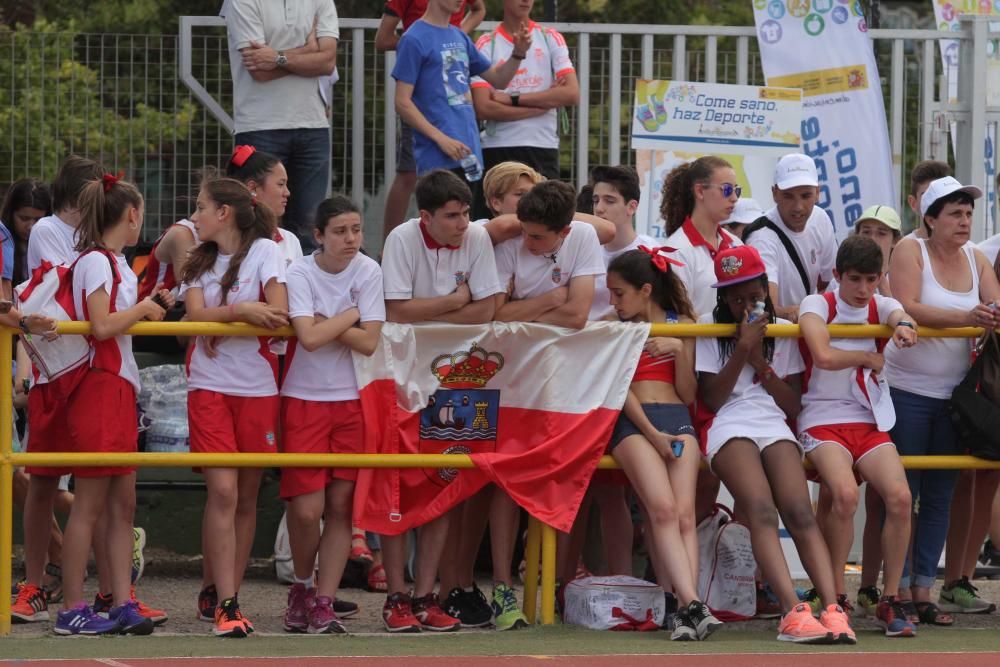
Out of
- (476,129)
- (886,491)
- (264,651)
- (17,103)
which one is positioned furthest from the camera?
(17,103)

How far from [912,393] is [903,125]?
3.69 metres

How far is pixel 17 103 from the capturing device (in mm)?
10484

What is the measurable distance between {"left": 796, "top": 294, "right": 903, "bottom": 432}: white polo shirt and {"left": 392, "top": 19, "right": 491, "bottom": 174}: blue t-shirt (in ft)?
8.86

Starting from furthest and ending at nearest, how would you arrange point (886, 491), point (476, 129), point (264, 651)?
1. point (476, 129)
2. point (886, 491)
3. point (264, 651)

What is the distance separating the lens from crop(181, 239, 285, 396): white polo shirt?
7184mm

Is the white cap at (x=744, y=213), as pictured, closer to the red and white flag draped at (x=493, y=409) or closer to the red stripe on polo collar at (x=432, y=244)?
the red and white flag draped at (x=493, y=409)

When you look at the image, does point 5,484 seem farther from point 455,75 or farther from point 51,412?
point 455,75

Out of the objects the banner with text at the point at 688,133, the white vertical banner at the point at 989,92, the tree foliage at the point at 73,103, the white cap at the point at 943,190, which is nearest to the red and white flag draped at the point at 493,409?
the white cap at the point at 943,190

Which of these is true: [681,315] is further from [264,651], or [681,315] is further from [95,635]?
[95,635]

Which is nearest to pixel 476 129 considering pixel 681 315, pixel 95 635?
pixel 681 315

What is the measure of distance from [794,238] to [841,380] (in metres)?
0.99

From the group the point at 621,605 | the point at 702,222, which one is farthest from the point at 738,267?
the point at 621,605

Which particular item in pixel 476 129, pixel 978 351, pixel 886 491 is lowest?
pixel 886 491

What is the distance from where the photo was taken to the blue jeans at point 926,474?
7738 mm
